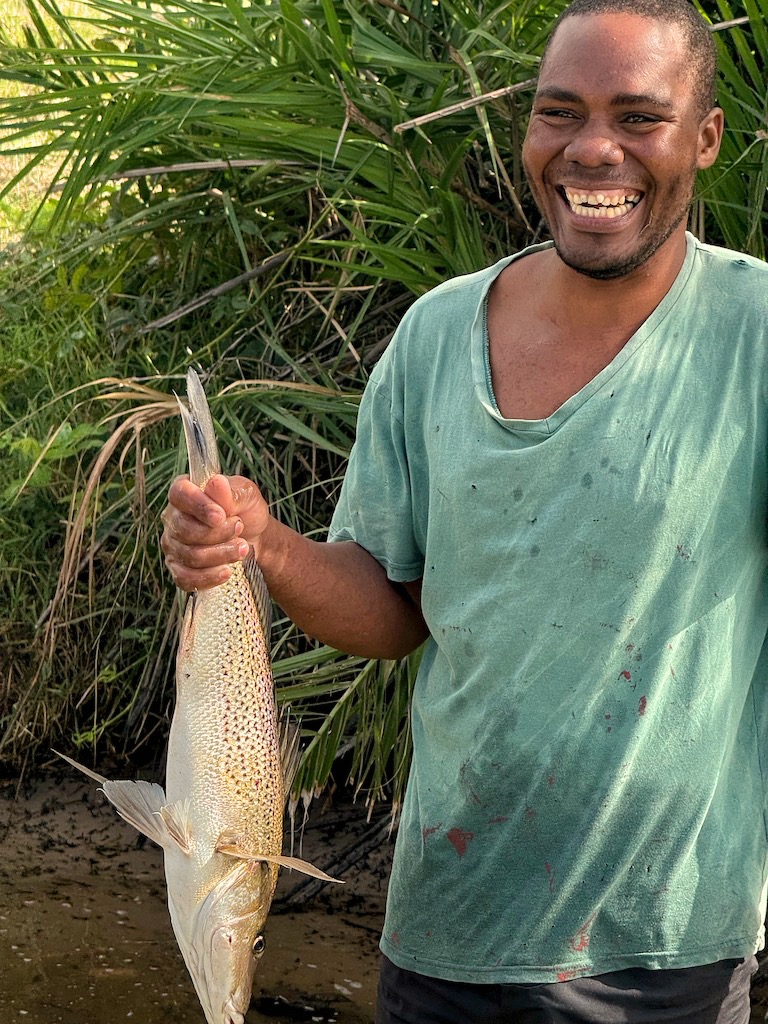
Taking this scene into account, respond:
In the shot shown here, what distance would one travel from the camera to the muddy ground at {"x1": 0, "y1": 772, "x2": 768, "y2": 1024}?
3689mm

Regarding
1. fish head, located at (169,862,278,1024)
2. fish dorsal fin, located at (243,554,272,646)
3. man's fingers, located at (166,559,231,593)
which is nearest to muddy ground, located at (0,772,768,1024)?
fish head, located at (169,862,278,1024)

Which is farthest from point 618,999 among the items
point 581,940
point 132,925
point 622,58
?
point 132,925

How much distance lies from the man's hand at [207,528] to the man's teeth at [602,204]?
1.79 feet

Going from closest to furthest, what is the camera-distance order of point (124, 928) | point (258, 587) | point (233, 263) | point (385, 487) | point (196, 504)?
point (196, 504)
point (258, 587)
point (385, 487)
point (124, 928)
point (233, 263)

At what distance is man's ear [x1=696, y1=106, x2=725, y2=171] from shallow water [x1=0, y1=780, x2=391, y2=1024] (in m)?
2.48

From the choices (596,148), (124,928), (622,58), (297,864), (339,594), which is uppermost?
(622,58)

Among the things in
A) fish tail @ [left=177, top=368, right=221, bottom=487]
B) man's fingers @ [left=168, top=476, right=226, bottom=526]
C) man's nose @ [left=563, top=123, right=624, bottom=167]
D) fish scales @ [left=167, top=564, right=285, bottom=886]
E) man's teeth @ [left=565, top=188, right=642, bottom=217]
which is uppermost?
man's nose @ [left=563, top=123, right=624, bottom=167]

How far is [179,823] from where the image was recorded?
190 centimetres

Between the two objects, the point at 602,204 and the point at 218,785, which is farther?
the point at 218,785

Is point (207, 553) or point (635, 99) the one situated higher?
point (635, 99)

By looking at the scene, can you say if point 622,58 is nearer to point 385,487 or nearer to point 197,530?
point 385,487

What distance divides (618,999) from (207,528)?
786 mm

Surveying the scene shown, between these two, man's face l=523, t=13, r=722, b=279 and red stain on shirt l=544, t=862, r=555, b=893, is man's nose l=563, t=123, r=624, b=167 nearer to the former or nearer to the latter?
man's face l=523, t=13, r=722, b=279

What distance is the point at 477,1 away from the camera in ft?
11.5
